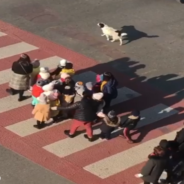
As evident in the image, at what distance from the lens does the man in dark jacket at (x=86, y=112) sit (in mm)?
15469

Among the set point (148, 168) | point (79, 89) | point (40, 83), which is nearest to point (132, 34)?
point (79, 89)

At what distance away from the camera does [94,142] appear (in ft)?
52.2

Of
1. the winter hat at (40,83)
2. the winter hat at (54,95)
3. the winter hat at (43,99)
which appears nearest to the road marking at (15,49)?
the winter hat at (40,83)

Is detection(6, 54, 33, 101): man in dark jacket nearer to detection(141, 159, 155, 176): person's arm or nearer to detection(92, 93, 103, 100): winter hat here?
detection(92, 93, 103, 100): winter hat

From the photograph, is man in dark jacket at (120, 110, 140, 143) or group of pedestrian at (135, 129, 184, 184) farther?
man in dark jacket at (120, 110, 140, 143)

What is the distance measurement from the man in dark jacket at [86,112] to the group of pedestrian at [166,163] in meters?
1.75

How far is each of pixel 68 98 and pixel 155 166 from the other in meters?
3.35

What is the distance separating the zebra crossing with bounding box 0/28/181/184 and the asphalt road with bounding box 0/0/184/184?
1.26m

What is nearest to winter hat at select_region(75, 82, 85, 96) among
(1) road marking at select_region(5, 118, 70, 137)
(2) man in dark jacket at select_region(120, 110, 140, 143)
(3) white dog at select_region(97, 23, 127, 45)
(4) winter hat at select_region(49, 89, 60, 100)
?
(4) winter hat at select_region(49, 89, 60, 100)

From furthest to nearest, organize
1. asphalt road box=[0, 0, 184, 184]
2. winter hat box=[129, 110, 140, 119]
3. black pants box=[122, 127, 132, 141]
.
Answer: asphalt road box=[0, 0, 184, 184] < black pants box=[122, 127, 132, 141] < winter hat box=[129, 110, 140, 119]

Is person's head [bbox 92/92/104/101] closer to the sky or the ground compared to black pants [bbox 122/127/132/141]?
closer to the sky

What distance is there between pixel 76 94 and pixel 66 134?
122cm

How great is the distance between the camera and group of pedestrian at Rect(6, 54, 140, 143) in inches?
613

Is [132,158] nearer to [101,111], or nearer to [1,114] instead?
[101,111]
